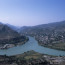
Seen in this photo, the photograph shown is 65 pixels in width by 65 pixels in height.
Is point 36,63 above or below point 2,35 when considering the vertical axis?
below

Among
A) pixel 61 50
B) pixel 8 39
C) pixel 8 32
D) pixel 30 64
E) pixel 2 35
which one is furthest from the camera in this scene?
pixel 8 32

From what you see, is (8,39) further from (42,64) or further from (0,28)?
(42,64)

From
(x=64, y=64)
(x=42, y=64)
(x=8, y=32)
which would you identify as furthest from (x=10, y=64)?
(x=8, y=32)

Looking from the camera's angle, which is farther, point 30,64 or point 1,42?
point 1,42

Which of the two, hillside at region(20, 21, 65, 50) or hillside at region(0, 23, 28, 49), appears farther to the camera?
hillside at region(0, 23, 28, 49)

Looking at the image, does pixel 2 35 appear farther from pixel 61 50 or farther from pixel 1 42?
pixel 61 50

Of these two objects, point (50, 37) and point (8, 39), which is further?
point (50, 37)

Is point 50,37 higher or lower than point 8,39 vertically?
lower

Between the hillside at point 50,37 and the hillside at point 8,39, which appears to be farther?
the hillside at point 8,39

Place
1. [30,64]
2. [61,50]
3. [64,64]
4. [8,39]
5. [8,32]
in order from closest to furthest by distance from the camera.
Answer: [64,64], [30,64], [61,50], [8,39], [8,32]
